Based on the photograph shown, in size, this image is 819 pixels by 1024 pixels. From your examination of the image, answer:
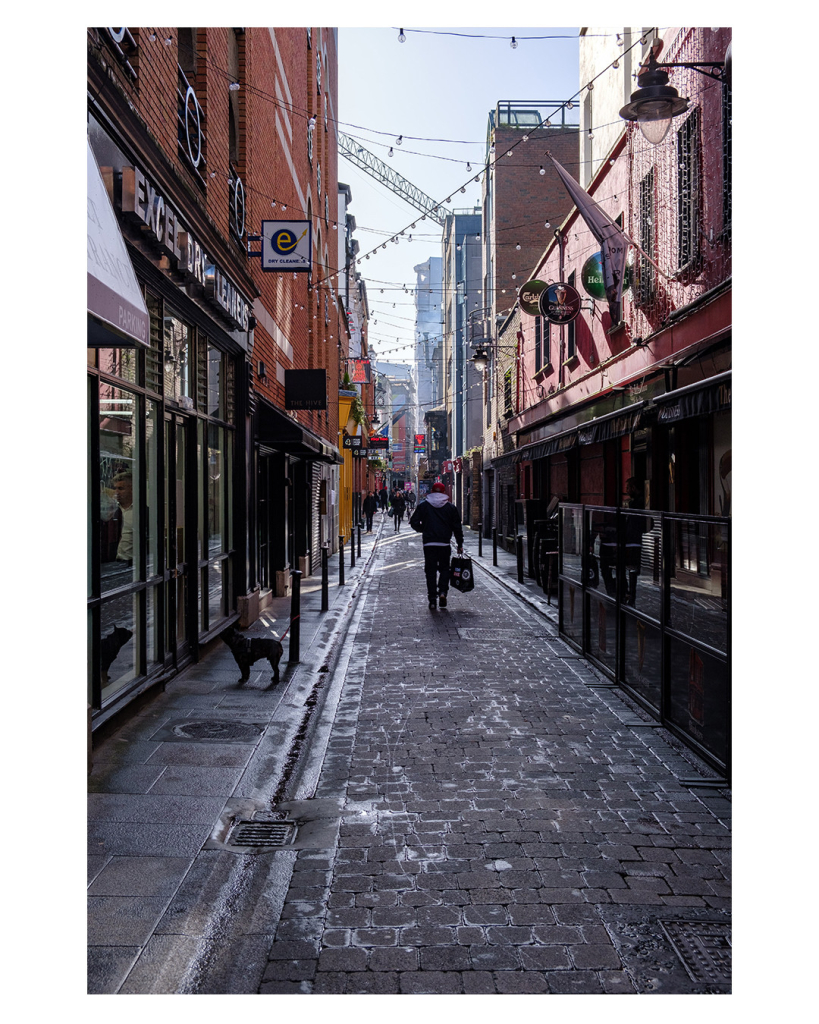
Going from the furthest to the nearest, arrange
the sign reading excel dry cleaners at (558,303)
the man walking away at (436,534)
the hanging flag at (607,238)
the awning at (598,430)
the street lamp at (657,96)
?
1. the sign reading excel dry cleaners at (558,303)
2. the man walking away at (436,534)
3. the hanging flag at (607,238)
4. the awning at (598,430)
5. the street lamp at (657,96)

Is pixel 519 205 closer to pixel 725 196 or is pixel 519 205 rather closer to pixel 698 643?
pixel 725 196

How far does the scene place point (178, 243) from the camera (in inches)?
289

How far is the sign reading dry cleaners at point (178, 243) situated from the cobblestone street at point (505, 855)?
167 inches

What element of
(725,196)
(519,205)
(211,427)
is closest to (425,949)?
(211,427)

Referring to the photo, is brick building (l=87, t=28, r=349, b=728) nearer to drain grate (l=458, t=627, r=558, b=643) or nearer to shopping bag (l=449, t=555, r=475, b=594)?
drain grate (l=458, t=627, r=558, b=643)

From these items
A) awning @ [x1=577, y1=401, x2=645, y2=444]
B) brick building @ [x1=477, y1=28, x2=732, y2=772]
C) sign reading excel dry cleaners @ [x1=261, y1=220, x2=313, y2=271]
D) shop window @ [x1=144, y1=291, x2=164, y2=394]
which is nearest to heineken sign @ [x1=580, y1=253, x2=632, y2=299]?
brick building @ [x1=477, y1=28, x2=732, y2=772]

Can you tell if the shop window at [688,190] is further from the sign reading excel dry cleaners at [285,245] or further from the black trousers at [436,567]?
the black trousers at [436,567]

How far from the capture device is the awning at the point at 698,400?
8.63m

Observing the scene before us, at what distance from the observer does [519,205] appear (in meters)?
34.0

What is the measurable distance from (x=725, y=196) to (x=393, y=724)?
6998 mm

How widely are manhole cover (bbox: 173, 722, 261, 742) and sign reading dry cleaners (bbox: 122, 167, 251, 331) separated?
3906mm

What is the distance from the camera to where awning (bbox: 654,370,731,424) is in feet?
28.3

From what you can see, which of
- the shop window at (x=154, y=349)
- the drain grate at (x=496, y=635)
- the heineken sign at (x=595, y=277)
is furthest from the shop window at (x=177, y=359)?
the heineken sign at (x=595, y=277)

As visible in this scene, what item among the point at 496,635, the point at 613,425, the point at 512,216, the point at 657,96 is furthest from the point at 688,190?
the point at 512,216
